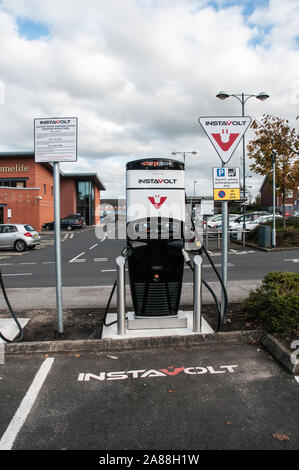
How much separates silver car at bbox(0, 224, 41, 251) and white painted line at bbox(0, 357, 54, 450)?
15368mm

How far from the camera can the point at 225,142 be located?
500 cm

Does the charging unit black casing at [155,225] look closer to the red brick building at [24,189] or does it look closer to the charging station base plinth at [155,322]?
the charging station base plinth at [155,322]

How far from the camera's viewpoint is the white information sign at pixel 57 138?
4664 millimetres

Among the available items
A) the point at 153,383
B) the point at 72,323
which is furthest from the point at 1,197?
the point at 153,383

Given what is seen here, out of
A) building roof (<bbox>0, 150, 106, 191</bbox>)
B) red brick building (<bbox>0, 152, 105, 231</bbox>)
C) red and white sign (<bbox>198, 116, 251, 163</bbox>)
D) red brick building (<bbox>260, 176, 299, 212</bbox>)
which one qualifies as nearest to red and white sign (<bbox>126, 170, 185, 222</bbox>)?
red and white sign (<bbox>198, 116, 251, 163</bbox>)

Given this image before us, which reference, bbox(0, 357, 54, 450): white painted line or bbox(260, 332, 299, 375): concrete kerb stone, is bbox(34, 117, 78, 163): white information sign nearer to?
bbox(0, 357, 54, 450): white painted line

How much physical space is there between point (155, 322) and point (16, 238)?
1542 cm

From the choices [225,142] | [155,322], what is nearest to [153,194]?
[225,142]

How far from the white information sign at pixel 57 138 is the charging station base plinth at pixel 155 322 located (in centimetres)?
238
